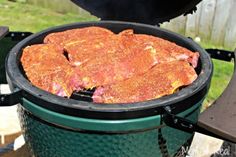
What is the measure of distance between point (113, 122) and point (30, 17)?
5.32 meters

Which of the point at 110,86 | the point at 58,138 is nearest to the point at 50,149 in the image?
the point at 58,138

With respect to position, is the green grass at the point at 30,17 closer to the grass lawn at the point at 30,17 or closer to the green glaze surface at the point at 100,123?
the grass lawn at the point at 30,17

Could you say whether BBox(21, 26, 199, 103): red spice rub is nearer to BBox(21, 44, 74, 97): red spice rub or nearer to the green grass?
BBox(21, 44, 74, 97): red spice rub

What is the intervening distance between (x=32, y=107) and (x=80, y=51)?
0.59 m

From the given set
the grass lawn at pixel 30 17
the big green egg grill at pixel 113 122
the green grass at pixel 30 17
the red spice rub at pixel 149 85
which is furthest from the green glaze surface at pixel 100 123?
the green grass at pixel 30 17

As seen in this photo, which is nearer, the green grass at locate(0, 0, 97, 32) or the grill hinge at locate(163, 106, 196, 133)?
the grill hinge at locate(163, 106, 196, 133)

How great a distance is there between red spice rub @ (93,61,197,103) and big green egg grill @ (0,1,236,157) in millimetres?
110

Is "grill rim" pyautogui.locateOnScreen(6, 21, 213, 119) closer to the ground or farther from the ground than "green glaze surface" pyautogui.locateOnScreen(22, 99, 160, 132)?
farther from the ground

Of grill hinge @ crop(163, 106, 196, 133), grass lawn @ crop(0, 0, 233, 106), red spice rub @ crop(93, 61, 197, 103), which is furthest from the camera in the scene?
grass lawn @ crop(0, 0, 233, 106)

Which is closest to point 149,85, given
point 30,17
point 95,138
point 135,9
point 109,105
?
point 109,105

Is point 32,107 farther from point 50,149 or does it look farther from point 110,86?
point 110,86

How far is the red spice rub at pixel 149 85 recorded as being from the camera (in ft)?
7.59

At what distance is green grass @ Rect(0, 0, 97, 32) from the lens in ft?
21.8

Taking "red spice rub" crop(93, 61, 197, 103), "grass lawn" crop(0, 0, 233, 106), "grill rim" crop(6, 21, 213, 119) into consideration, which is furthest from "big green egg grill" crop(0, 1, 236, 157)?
"grass lawn" crop(0, 0, 233, 106)
